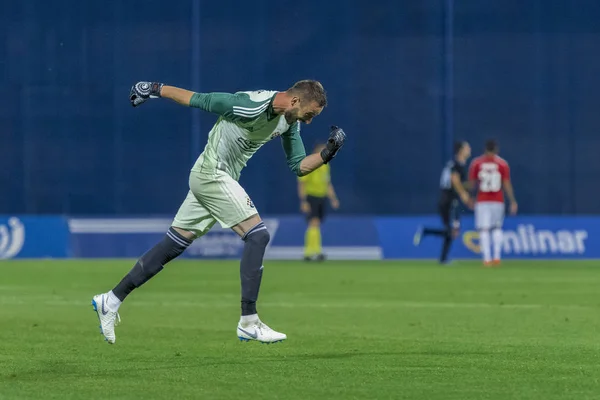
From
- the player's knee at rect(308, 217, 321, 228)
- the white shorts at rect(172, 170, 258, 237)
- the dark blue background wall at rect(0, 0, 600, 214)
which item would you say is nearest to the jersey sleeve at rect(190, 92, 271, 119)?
the white shorts at rect(172, 170, 258, 237)

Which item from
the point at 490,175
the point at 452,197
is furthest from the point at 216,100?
the point at 452,197

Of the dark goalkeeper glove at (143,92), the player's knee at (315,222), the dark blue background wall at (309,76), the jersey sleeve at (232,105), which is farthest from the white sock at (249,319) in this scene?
the dark blue background wall at (309,76)

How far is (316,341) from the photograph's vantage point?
11742 millimetres

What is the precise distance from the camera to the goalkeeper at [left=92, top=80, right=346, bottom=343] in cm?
1034

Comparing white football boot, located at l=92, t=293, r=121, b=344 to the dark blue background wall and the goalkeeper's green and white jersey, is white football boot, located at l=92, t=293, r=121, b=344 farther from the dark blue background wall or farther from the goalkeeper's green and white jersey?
the dark blue background wall

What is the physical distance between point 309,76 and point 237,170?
21057mm

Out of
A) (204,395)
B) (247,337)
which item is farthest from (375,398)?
(247,337)

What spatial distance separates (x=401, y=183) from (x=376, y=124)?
1.49 metres

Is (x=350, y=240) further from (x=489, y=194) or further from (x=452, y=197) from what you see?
(x=489, y=194)

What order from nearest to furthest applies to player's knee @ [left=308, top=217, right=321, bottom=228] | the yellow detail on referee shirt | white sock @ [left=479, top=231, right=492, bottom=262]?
white sock @ [left=479, top=231, right=492, bottom=262], player's knee @ [left=308, top=217, right=321, bottom=228], the yellow detail on referee shirt

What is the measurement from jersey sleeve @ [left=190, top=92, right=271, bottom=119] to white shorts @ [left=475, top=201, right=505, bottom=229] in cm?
1661

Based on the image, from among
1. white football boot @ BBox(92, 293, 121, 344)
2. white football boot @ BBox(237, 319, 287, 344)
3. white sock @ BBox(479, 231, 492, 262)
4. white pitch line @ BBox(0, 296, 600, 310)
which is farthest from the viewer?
white sock @ BBox(479, 231, 492, 262)

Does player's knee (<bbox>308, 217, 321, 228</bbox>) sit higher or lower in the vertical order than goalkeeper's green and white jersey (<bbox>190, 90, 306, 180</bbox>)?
lower

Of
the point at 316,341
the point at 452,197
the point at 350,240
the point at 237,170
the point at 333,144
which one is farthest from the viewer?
the point at 350,240
